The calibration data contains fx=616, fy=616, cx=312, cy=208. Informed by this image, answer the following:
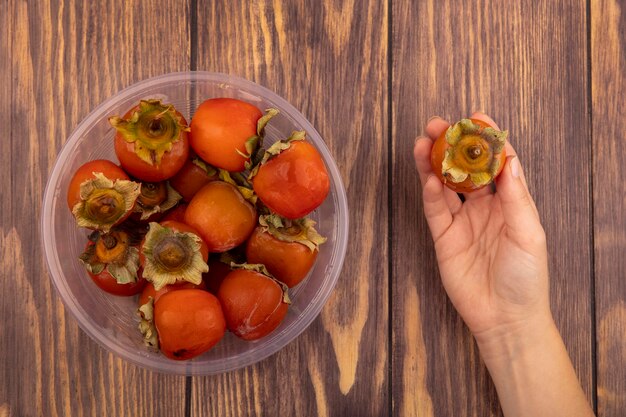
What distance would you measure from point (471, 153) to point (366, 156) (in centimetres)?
18

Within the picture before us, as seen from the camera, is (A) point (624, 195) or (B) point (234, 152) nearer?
(B) point (234, 152)

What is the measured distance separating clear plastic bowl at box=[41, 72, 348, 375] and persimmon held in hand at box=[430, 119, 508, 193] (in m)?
0.15

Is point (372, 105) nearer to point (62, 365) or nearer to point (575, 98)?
point (575, 98)

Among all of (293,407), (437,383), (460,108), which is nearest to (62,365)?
(293,407)

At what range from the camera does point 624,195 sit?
938 mm

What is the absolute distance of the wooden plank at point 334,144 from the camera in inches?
34.4

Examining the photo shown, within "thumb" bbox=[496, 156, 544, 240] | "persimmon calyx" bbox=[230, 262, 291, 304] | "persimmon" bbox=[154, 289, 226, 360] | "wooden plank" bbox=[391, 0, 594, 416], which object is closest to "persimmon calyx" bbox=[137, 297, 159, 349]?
"persimmon" bbox=[154, 289, 226, 360]

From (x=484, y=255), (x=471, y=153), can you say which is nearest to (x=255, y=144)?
(x=471, y=153)

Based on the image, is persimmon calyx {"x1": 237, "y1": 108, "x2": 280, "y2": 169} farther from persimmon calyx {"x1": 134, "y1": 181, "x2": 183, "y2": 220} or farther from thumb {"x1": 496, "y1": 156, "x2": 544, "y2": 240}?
thumb {"x1": 496, "y1": 156, "x2": 544, "y2": 240}

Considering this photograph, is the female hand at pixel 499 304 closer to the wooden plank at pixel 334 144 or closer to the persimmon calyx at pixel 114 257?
the wooden plank at pixel 334 144

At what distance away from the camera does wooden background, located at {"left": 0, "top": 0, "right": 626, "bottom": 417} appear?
0.85 m

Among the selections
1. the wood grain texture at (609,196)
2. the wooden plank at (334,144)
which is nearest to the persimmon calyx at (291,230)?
the wooden plank at (334,144)

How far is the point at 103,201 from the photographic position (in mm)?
672

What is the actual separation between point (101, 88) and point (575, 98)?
70 centimetres
